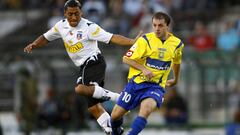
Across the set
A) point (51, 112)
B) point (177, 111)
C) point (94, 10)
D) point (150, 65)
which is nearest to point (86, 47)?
point (150, 65)

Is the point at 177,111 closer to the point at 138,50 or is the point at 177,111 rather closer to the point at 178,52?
the point at 178,52

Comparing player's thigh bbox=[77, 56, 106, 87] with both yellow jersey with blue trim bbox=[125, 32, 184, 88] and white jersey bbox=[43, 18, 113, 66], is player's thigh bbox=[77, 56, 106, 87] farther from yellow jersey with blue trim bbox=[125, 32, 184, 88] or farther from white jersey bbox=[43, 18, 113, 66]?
yellow jersey with blue trim bbox=[125, 32, 184, 88]

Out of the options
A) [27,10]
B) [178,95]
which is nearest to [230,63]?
[178,95]

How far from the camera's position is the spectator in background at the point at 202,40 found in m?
26.6

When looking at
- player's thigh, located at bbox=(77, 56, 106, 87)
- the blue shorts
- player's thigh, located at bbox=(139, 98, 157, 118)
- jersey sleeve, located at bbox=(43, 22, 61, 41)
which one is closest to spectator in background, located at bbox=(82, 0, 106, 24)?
jersey sleeve, located at bbox=(43, 22, 61, 41)

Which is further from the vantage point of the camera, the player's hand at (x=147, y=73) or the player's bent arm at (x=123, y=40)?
the player's bent arm at (x=123, y=40)

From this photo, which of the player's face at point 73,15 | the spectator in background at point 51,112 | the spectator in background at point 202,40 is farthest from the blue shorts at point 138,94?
the spectator in background at point 202,40

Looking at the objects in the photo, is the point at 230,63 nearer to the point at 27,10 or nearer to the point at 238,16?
the point at 238,16

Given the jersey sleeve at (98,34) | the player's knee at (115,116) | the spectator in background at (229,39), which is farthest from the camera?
the spectator in background at (229,39)

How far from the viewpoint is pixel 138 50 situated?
16.9 m

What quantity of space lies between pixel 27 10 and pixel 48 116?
5066mm

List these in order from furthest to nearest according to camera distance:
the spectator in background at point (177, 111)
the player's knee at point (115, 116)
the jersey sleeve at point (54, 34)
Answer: the spectator in background at point (177, 111) < the jersey sleeve at point (54, 34) < the player's knee at point (115, 116)

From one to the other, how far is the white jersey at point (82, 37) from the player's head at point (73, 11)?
0.45 feet

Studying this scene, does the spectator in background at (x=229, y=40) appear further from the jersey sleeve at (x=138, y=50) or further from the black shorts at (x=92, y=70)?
the jersey sleeve at (x=138, y=50)
